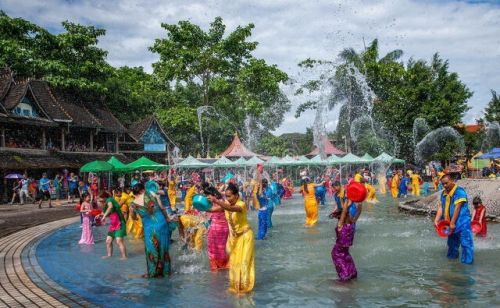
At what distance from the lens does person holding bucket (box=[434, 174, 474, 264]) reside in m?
8.16

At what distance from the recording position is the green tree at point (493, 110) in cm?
4640

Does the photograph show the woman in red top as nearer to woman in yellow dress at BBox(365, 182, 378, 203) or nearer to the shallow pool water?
the shallow pool water

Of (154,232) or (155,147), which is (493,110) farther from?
(154,232)

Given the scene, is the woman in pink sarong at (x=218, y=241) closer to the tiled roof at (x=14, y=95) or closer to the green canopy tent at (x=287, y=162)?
the tiled roof at (x=14, y=95)

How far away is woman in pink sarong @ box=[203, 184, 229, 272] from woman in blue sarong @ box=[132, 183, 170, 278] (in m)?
0.85

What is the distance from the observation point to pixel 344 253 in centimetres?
732

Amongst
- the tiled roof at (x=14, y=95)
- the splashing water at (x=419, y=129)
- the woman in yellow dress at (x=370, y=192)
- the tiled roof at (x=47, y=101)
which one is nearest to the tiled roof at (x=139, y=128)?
the tiled roof at (x=47, y=101)

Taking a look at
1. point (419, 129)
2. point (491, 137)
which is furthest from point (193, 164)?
point (491, 137)

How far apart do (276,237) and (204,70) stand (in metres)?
32.5

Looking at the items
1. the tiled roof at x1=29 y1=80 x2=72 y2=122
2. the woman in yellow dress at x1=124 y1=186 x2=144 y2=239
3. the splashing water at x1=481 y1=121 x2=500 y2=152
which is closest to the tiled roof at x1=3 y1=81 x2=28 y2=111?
the tiled roof at x1=29 y1=80 x2=72 y2=122

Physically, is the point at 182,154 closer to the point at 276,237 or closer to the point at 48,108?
the point at 48,108

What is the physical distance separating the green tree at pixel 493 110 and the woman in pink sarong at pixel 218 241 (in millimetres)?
45035

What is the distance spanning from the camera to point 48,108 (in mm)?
34312

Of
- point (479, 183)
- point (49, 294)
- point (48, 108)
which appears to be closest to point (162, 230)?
point (49, 294)
